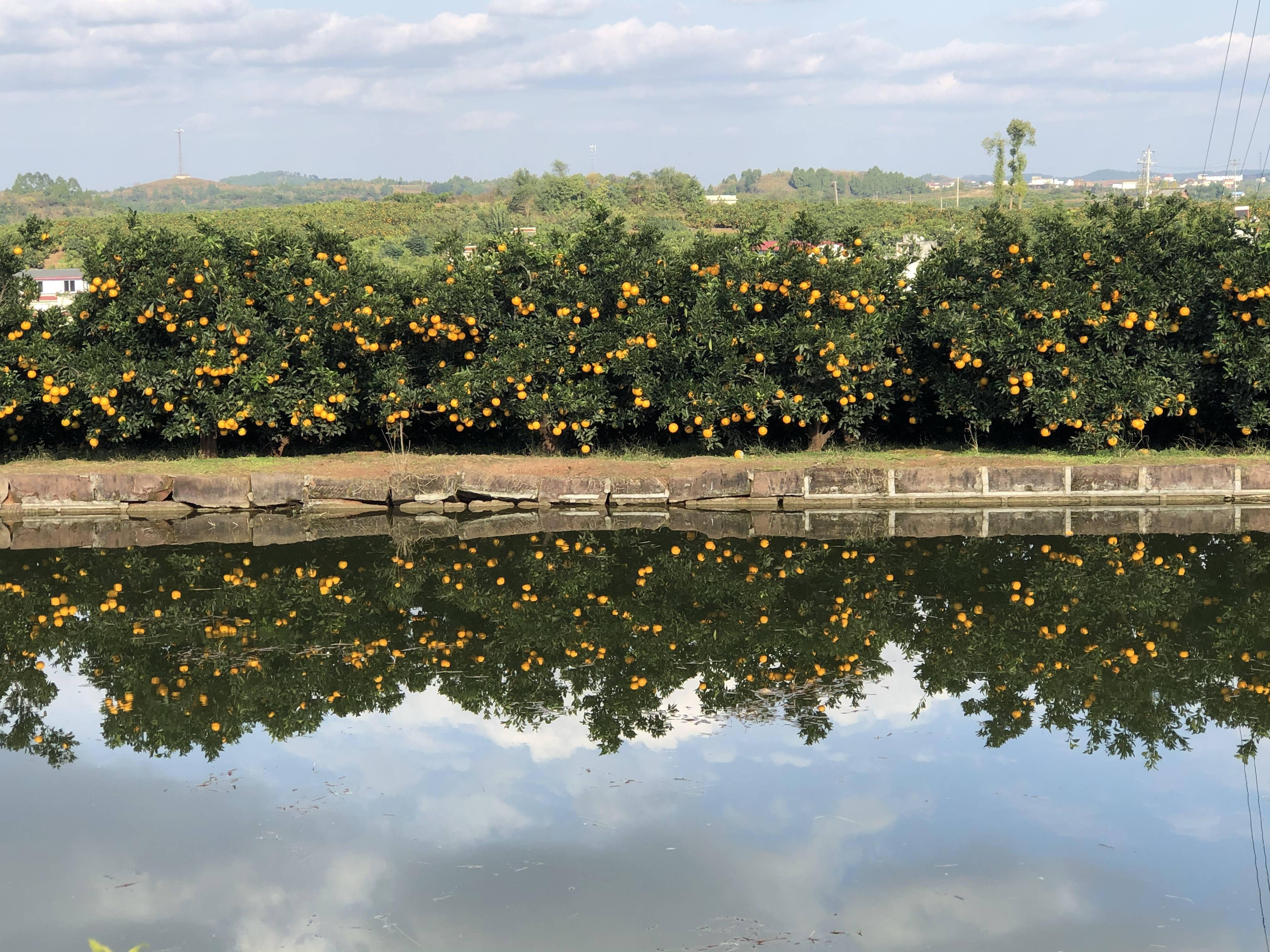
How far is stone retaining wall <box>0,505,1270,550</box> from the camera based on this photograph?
33.3 feet

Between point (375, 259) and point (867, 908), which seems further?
point (375, 259)

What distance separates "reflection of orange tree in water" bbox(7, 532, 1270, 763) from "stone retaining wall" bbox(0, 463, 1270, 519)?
142 cm

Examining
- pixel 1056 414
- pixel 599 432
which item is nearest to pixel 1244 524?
pixel 1056 414

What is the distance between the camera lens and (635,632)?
25.5ft

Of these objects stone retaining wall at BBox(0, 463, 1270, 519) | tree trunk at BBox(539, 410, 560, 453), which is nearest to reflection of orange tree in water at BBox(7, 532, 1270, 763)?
stone retaining wall at BBox(0, 463, 1270, 519)

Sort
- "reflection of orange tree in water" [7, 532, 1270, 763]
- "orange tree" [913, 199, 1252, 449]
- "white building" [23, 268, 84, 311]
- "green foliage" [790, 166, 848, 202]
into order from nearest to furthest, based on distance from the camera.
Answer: "reflection of orange tree in water" [7, 532, 1270, 763] < "orange tree" [913, 199, 1252, 449] < "white building" [23, 268, 84, 311] < "green foliage" [790, 166, 848, 202]

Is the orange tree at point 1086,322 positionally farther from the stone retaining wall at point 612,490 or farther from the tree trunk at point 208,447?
the tree trunk at point 208,447

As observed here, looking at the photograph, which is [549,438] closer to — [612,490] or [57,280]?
[612,490]

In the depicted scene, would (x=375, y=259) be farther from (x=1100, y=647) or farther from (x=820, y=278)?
(x=1100, y=647)

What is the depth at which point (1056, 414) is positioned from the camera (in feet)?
37.4

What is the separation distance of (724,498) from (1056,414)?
10.8 feet

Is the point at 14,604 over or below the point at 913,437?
below

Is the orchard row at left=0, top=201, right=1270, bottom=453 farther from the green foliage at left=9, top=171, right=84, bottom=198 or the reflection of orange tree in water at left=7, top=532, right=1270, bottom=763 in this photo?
the green foliage at left=9, top=171, right=84, bottom=198

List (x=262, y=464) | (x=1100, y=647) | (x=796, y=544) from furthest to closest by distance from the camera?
(x=262, y=464) → (x=796, y=544) → (x=1100, y=647)
